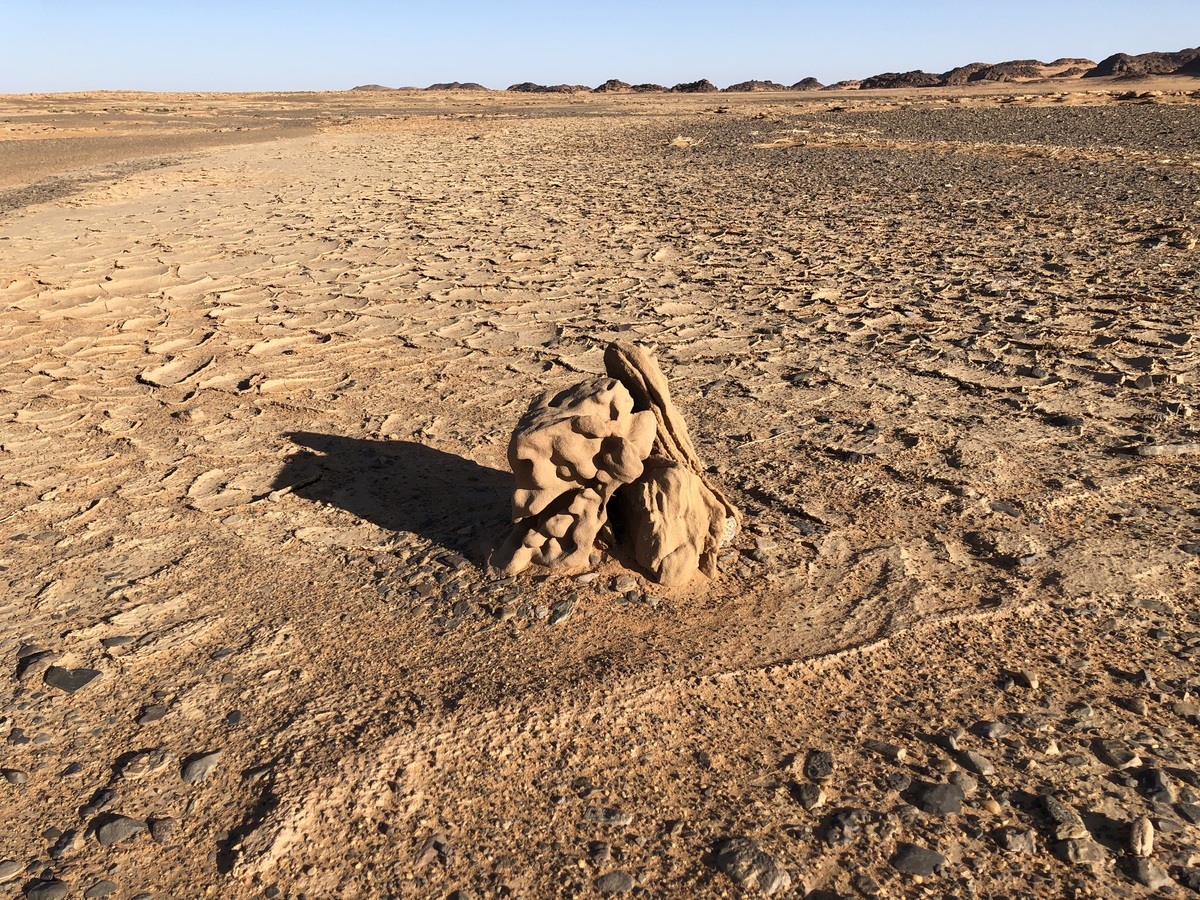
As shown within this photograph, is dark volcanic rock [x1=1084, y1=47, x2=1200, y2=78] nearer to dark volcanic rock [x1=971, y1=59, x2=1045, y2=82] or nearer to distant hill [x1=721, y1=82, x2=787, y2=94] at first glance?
dark volcanic rock [x1=971, y1=59, x2=1045, y2=82]

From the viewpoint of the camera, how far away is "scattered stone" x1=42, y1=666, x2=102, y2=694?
2240 mm

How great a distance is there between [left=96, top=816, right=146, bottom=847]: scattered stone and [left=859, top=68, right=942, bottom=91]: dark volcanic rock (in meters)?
54.7

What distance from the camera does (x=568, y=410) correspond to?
2.54 meters

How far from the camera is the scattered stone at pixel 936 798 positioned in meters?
1.79

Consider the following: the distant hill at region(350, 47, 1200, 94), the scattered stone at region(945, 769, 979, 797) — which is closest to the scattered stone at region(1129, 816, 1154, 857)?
the scattered stone at region(945, 769, 979, 797)

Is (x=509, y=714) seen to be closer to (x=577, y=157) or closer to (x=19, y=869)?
(x=19, y=869)

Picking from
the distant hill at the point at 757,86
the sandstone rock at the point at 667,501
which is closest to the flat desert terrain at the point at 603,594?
the sandstone rock at the point at 667,501

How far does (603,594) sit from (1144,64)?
50151 mm

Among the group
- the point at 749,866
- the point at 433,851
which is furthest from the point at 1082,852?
the point at 433,851

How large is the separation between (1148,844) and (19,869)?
2092mm

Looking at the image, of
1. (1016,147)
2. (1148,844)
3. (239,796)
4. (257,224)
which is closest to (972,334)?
(1148,844)

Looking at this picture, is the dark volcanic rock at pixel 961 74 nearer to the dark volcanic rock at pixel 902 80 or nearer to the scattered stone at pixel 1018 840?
the dark volcanic rock at pixel 902 80

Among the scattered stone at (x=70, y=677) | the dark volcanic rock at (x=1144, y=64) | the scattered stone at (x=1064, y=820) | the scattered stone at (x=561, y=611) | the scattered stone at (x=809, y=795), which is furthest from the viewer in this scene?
the dark volcanic rock at (x=1144, y=64)

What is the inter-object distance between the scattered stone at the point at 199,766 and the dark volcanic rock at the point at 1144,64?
47.9 meters
